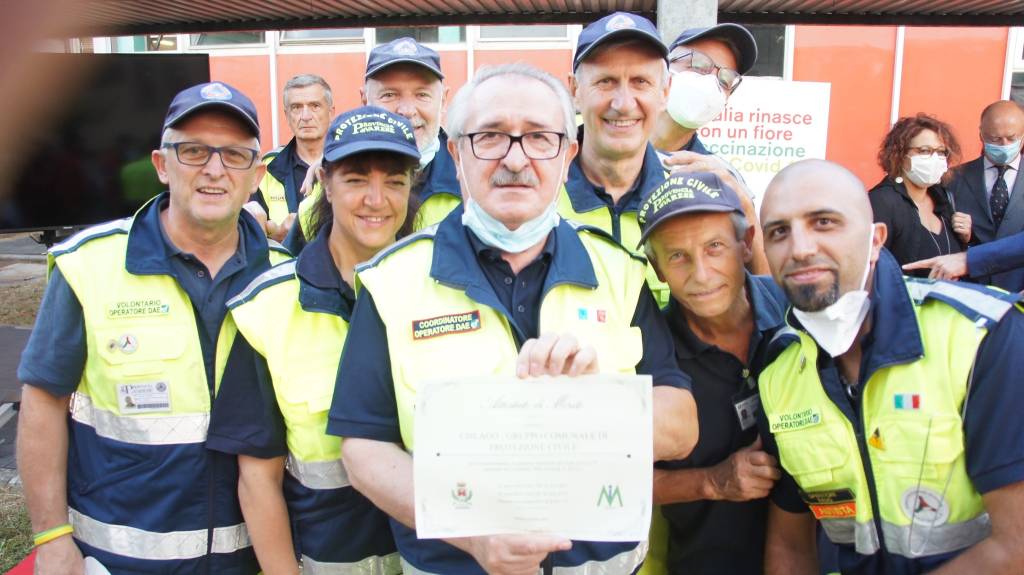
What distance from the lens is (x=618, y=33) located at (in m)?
3.04

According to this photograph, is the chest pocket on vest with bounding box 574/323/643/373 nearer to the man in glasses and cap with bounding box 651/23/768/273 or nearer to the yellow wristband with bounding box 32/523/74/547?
the man in glasses and cap with bounding box 651/23/768/273

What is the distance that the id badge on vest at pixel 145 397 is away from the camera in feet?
8.37

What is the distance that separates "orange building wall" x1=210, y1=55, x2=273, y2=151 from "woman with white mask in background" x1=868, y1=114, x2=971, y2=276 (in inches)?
347

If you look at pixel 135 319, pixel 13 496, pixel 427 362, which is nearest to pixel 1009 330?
pixel 427 362

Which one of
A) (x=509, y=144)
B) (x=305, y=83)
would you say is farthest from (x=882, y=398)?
(x=305, y=83)

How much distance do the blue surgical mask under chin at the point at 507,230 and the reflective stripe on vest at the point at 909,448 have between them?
0.94 m

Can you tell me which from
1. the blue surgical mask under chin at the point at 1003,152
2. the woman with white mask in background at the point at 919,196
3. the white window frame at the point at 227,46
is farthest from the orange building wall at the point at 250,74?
the blue surgical mask under chin at the point at 1003,152

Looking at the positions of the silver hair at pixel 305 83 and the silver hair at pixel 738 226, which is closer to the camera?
the silver hair at pixel 738 226

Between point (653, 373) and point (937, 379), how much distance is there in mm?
775

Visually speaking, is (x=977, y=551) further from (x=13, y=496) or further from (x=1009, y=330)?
(x=13, y=496)

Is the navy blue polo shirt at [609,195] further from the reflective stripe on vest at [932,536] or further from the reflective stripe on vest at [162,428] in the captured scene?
the reflective stripe on vest at [162,428]

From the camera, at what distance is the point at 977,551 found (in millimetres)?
2154

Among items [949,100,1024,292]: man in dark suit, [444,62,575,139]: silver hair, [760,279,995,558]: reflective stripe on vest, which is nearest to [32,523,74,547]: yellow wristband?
[444,62,575,139]: silver hair

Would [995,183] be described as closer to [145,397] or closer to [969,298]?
[969,298]
